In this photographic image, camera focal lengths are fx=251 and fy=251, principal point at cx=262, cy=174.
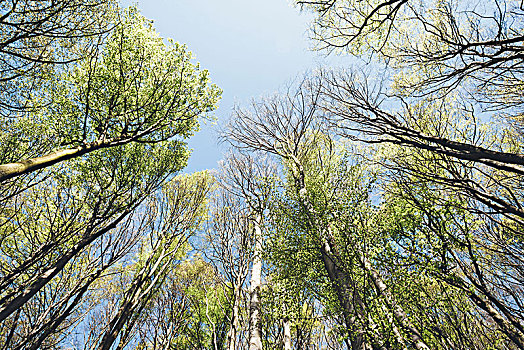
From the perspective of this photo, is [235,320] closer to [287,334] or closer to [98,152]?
[287,334]

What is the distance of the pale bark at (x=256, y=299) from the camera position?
6.38 metres

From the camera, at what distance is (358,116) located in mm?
5555

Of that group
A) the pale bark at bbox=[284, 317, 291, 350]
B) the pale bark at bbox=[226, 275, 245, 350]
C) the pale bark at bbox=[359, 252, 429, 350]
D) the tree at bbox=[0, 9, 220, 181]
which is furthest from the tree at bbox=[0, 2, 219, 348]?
the pale bark at bbox=[359, 252, 429, 350]

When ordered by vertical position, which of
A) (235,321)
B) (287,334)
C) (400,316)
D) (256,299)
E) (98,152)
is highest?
(98,152)

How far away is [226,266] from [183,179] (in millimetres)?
3857

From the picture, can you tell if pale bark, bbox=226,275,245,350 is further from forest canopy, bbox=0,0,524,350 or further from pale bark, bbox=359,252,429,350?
pale bark, bbox=359,252,429,350

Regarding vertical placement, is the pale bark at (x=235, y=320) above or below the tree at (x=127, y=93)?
below

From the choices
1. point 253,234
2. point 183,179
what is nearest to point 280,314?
point 253,234

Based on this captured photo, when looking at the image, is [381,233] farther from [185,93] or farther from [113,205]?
[113,205]

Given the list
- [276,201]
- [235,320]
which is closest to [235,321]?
[235,320]

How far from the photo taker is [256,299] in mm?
7223

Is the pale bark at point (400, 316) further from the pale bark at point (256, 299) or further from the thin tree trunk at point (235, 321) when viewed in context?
the thin tree trunk at point (235, 321)

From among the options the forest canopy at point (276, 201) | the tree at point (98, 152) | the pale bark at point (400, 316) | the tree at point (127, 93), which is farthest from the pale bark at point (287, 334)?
the tree at point (127, 93)

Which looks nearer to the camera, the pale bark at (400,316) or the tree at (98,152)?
the pale bark at (400,316)
